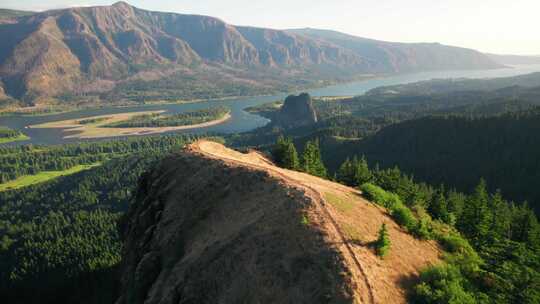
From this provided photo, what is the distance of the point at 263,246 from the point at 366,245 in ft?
37.3

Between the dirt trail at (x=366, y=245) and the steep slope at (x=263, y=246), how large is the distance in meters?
0.12

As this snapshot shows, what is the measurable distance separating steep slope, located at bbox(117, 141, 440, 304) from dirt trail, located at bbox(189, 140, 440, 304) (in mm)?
122

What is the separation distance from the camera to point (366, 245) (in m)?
37.7

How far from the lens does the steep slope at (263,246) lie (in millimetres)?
33406

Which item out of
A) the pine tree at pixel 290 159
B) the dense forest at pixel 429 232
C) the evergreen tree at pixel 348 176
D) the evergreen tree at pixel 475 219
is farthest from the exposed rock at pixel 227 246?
the evergreen tree at pixel 475 219

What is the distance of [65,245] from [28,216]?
74.2 metres

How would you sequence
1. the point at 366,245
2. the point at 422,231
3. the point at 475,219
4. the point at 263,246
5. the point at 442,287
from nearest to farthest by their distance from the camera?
the point at 442,287 → the point at 366,245 → the point at 263,246 → the point at 422,231 → the point at 475,219

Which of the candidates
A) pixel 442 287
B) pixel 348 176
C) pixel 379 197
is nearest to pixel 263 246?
pixel 442 287

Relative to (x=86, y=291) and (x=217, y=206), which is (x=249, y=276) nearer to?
(x=217, y=206)

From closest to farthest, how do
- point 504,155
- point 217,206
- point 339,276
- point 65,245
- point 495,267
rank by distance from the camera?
point 339,276
point 495,267
point 217,206
point 65,245
point 504,155

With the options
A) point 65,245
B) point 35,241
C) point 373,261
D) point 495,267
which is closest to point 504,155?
point 495,267

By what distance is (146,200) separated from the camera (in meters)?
71.4

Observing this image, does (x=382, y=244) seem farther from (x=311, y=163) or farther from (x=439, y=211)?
(x=311, y=163)

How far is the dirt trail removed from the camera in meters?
32.4
